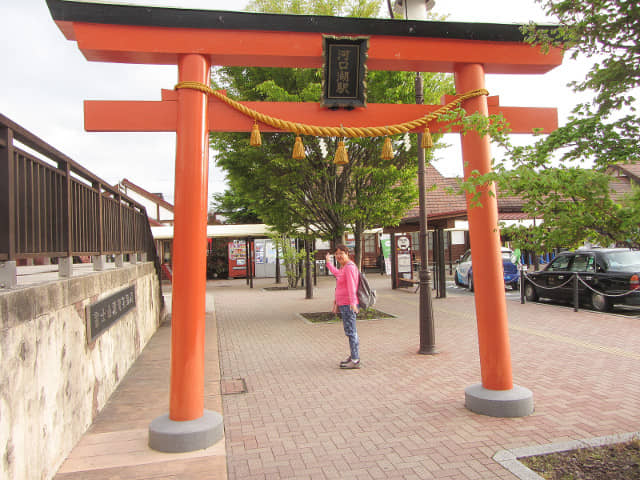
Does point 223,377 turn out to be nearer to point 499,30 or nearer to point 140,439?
point 140,439

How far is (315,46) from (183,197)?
2.05 m

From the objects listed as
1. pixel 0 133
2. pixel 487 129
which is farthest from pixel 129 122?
pixel 487 129

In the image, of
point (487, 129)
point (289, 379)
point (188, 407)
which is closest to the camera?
point (487, 129)

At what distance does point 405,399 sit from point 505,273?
531 inches

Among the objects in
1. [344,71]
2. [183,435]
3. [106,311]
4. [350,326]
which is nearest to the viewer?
[183,435]

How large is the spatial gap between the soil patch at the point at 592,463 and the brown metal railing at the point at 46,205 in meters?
4.12

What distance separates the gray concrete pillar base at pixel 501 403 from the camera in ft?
15.6

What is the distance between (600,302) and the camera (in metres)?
11.6

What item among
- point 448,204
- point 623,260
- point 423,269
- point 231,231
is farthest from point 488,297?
point 448,204

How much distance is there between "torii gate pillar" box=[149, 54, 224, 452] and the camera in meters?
4.38

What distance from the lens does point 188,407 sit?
A: 4.36 m

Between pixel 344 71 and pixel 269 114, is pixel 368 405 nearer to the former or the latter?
pixel 269 114

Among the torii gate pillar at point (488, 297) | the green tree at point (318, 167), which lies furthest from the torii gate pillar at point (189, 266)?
the green tree at point (318, 167)

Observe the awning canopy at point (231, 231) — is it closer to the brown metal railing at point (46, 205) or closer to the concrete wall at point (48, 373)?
the brown metal railing at point (46, 205)
